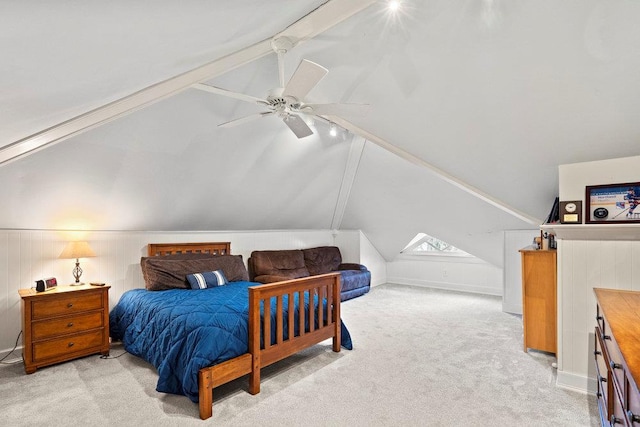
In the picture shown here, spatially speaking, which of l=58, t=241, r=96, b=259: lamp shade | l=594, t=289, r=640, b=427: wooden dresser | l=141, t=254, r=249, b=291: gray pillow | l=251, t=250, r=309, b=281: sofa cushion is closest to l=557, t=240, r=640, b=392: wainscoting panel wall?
l=594, t=289, r=640, b=427: wooden dresser

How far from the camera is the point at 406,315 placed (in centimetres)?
475

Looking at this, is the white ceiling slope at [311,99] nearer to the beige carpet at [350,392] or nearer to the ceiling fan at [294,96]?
the ceiling fan at [294,96]

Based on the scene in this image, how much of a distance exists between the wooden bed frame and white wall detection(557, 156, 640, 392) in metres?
1.92

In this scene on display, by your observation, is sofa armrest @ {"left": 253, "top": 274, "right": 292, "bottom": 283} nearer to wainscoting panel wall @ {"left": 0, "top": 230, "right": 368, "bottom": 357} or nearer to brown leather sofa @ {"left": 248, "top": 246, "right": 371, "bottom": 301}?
brown leather sofa @ {"left": 248, "top": 246, "right": 371, "bottom": 301}

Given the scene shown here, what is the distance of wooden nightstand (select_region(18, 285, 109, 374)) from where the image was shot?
2889mm

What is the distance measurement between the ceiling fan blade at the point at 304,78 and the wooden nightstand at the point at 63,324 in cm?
268

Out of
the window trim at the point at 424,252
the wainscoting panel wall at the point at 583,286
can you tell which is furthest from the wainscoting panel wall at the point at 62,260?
the wainscoting panel wall at the point at 583,286

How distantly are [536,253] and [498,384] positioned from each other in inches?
55.3

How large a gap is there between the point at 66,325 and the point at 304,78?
306 cm

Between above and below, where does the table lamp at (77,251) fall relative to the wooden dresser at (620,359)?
above

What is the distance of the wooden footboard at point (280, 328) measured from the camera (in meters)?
2.34

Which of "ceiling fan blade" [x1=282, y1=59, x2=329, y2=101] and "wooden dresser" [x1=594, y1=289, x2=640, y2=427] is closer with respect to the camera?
"wooden dresser" [x1=594, y1=289, x2=640, y2=427]

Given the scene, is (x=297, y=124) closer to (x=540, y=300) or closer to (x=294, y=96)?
(x=294, y=96)

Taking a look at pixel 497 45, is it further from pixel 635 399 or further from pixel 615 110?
pixel 635 399
